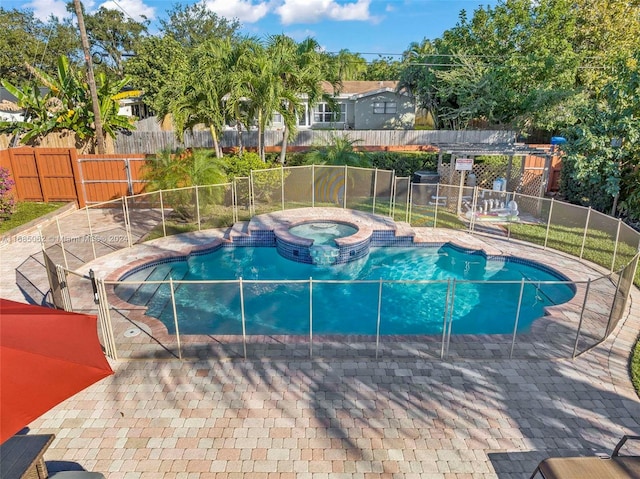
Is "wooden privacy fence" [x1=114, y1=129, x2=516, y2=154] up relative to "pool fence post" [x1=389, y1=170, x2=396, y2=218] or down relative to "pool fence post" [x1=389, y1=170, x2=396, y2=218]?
up

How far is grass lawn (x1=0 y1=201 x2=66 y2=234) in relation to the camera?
45.1ft

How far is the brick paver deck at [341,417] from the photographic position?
5055 mm

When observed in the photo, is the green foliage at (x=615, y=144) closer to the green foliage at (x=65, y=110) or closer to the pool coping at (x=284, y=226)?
the pool coping at (x=284, y=226)

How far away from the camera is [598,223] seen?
44.5ft

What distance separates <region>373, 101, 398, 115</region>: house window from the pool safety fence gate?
16603mm

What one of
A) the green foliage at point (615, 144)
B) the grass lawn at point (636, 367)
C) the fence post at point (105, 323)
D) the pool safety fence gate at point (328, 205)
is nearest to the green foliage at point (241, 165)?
the pool safety fence gate at point (328, 205)

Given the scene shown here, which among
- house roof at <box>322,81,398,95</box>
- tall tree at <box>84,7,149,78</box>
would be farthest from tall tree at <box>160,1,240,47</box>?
house roof at <box>322,81,398,95</box>

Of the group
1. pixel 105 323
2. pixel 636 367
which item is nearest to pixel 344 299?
pixel 105 323

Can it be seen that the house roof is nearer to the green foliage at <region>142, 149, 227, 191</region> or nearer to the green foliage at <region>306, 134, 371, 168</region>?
the green foliage at <region>306, 134, 371, 168</region>

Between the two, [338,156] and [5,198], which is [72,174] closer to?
[5,198]

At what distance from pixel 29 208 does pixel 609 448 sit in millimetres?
18271

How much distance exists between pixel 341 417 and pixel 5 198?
1392 cm

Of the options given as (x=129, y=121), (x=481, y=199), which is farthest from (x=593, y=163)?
(x=129, y=121)

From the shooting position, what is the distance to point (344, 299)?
31.4 feet
